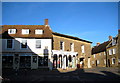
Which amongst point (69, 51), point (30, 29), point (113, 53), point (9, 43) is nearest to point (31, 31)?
point (30, 29)

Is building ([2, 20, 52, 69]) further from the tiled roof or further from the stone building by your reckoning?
the stone building

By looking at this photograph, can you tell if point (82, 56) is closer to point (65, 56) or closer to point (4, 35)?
point (65, 56)

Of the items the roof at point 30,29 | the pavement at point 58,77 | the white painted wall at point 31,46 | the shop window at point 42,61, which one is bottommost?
the pavement at point 58,77

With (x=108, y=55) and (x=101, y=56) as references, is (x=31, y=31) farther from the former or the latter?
(x=101, y=56)

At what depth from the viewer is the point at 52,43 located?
25.9 meters

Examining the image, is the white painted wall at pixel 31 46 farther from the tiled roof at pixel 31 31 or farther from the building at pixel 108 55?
the building at pixel 108 55

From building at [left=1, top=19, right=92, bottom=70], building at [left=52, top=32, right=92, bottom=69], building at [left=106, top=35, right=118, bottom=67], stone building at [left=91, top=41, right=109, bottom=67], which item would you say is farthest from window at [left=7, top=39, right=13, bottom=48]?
stone building at [left=91, top=41, right=109, bottom=67]

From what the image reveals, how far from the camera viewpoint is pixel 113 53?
3778 cm

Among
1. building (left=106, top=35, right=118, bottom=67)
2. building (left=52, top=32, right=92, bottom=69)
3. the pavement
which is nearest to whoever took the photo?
the pavement

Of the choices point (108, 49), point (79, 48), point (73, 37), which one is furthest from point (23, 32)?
point (108, 49)

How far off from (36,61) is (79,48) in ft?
31.6

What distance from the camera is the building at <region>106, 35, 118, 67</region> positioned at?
3654 cm

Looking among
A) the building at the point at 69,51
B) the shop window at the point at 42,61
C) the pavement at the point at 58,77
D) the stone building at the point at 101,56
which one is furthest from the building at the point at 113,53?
the shop window at the point at 42,61

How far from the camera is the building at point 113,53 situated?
1438 inches
